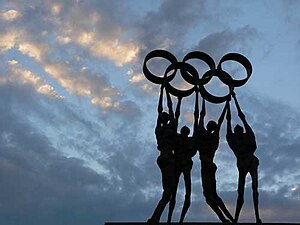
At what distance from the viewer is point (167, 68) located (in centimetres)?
1942

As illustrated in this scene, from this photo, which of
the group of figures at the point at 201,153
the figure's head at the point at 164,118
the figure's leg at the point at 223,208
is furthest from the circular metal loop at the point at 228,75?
the figure's leg at the point at 223,208

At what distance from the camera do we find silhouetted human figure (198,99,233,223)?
17.9m

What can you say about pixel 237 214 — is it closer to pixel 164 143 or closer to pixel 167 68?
pixel 164 143

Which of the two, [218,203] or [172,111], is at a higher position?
[172,111]

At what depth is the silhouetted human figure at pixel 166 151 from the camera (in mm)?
17547

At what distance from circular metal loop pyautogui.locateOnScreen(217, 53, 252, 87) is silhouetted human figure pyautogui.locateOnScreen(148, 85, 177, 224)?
2.45m

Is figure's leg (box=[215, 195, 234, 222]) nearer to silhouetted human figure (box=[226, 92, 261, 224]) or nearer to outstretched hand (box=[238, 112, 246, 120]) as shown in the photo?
silhouetted human figure (box=[226, 92, 261, 224])

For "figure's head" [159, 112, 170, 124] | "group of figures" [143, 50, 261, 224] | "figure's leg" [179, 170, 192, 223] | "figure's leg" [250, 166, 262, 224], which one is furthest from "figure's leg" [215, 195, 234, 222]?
"figure's head" [159, 112, 170, 124]

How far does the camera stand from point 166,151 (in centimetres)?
A: 1800

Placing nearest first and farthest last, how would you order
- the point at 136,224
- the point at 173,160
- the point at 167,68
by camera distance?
the point at 136,224 → the point at 173,160 → the point at 167,68

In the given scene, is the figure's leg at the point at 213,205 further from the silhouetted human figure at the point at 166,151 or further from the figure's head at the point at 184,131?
the figure's head at the point at 184,131

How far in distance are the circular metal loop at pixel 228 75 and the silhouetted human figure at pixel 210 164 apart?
172 cm

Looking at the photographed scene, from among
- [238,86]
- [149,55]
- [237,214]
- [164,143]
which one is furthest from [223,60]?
[237,214]

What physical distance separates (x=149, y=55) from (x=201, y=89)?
2234mm
